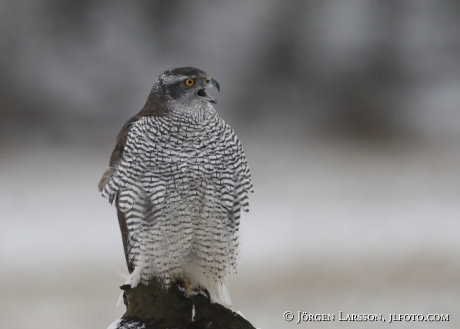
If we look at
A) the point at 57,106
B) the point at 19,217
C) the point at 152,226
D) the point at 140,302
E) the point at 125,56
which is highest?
the point at 125,56

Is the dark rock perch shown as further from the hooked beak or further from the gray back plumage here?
the hooked beak

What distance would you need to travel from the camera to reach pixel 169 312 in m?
3.28

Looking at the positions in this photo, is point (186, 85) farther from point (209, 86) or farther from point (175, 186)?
point (175, 186)

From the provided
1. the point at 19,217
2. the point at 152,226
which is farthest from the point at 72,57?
the point at 152,226

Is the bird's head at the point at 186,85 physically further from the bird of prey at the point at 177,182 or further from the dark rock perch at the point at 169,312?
the dark rock perch at the point at 169,312

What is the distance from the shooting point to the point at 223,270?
3.73 meters

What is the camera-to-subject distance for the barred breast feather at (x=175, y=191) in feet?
11.2

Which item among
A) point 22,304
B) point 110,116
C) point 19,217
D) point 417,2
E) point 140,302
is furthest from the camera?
point 417,2

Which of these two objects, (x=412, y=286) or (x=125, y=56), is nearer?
(x=412, y=286)

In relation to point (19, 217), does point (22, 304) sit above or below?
below

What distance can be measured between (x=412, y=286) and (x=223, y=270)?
11.0ft

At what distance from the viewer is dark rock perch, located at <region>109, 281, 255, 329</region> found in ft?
10.4

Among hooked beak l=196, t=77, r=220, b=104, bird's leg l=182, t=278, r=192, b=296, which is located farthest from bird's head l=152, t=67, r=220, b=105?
bird's leg l=182, t=278, r=192, b=296

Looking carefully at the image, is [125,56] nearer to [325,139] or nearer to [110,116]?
[110,116]
